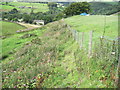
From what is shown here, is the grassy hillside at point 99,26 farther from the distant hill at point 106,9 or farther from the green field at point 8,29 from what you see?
the distant hill at point 106,9

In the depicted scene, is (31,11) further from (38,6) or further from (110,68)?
(110,68)

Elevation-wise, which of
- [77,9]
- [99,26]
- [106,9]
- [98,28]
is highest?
[106,9]

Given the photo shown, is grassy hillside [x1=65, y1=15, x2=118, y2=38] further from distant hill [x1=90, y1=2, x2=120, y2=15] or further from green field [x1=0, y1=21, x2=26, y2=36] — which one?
distant hill [x1=90, y1=2, x2=120, y2=15]

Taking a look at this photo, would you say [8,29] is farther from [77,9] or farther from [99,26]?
[99,26]

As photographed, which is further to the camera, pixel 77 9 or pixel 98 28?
pixel 77 9

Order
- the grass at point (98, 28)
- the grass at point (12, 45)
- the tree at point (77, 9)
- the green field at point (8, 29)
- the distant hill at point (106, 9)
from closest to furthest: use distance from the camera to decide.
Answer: the grass at point (98, 28)
the grass at point (12, 45)
the green field at point (8, 29)
the tree at point (77, 9)
the distant hill at point (106, 9)

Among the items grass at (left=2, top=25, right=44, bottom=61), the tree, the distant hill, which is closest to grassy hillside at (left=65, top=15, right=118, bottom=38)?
grass at (left=2, top=25, right=44, bottom=61)

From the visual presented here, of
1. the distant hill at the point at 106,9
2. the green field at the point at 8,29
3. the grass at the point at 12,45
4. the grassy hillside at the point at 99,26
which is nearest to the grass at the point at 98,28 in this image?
the grassy hillside at the point at 99,26

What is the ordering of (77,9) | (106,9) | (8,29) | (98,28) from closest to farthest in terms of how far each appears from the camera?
(98,28) → (8,29) → (77,9) → (106,9)

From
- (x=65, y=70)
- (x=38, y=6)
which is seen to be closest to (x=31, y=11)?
(x=38, y=6)

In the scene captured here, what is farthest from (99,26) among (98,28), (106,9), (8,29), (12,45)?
(106,9)

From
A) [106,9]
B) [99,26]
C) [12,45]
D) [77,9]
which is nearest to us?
[99,26]

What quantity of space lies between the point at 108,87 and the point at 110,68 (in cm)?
108

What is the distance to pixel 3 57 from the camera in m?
14.9
